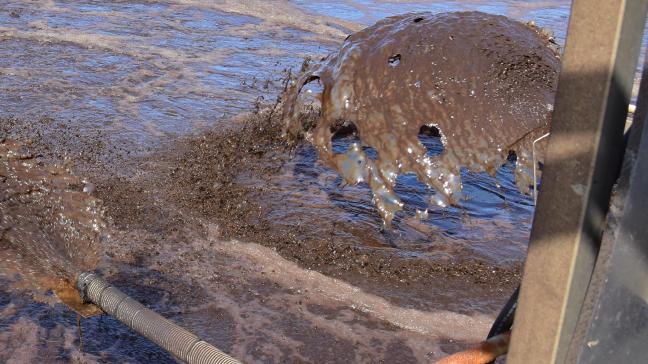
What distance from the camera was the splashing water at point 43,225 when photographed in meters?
4.41

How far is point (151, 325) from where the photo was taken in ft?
9.81

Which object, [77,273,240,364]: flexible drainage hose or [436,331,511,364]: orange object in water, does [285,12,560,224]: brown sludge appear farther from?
[436,331,511,364]: orange object in water

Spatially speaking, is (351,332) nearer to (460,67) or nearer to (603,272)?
(460,67)

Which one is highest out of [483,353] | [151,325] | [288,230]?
[483,353]

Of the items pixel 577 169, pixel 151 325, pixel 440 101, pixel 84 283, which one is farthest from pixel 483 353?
pixel 440 101

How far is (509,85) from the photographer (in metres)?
5.06

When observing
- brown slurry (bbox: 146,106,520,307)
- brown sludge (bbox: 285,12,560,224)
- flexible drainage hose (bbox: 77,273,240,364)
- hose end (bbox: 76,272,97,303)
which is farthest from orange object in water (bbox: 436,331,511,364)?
brown sludge (bbox: 285,12,560,224)

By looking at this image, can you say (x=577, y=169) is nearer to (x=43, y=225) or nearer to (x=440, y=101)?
(x=440, y=101)

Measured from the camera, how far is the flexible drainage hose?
8.93 ft

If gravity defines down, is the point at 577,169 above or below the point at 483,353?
above

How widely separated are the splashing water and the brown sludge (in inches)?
70.3

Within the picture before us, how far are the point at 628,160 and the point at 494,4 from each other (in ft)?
47.3

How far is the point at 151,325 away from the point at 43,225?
7.10 ft

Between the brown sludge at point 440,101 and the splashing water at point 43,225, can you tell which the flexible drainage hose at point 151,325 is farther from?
the brown sludge at point 440,101
